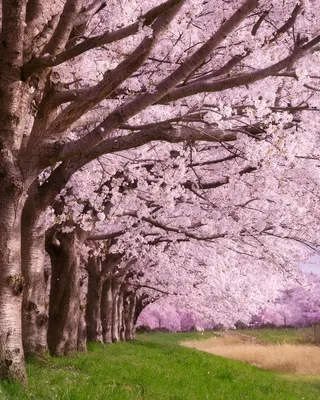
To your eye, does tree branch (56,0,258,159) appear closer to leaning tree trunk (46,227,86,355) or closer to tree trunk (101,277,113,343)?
leaning tree trunk (46,227,86,355)

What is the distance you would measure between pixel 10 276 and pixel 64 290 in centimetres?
724

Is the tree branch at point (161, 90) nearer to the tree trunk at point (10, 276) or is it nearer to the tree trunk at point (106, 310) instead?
the tree trunk at point (10, 276)

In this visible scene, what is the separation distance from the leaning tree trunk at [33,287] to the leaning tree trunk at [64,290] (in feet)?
9.56

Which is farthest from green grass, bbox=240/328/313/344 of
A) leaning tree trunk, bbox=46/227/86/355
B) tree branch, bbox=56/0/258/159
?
tree branch, bbox=56/0/258/159

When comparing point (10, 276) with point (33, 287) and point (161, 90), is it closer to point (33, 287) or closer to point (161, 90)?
point (161, 90)

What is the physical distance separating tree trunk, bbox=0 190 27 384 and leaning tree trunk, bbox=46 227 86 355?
6.97 meters

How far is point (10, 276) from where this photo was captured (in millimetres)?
6863

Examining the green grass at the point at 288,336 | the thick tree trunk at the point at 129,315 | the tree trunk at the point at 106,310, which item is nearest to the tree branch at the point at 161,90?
the tree trunk at the point at 106,310

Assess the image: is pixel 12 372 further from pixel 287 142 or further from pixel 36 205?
pixel 287 142

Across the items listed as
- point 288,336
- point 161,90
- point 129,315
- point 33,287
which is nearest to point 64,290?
point 33,287

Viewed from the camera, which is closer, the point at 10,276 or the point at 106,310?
the point at 10,276

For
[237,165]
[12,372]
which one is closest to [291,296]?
[237,165]

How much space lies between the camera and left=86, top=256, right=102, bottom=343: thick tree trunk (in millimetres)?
21266

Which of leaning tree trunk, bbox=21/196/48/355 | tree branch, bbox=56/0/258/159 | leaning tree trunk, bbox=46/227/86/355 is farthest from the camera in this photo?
leaning tree trunk, bbox=46/227/86/355
